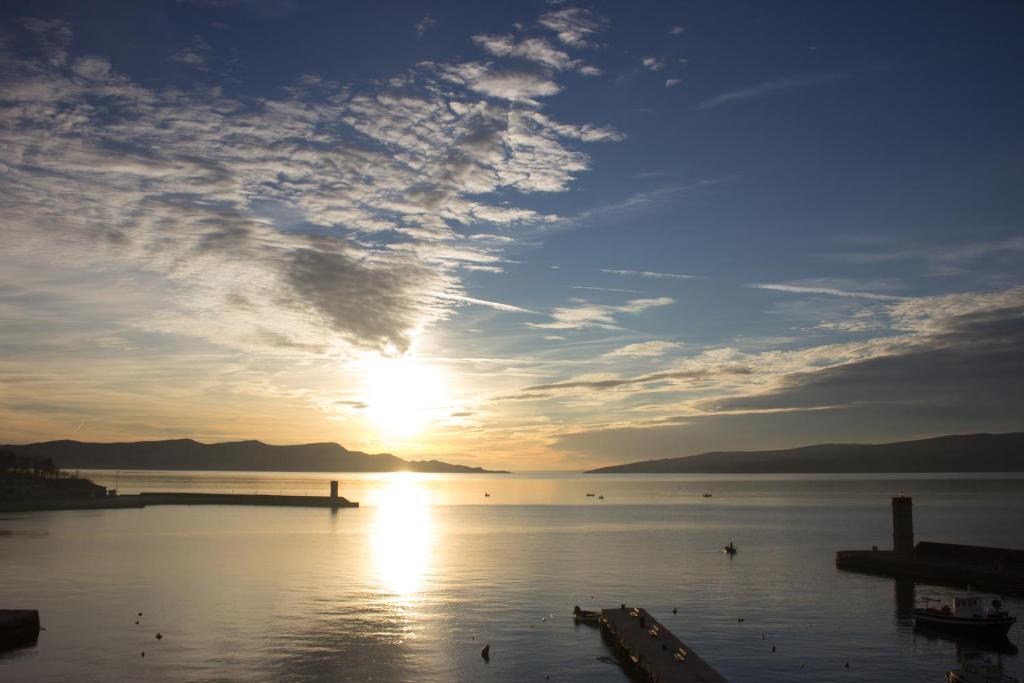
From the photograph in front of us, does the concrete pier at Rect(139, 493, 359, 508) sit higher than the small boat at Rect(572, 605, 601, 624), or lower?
lower

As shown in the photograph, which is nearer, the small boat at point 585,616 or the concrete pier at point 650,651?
the concrete pier at point 650,651

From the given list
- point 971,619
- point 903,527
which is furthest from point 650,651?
point 903,527

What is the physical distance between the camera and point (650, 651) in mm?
43719

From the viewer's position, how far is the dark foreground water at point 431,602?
44.8 metres

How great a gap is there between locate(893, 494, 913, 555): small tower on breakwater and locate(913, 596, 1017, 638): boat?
30621mm

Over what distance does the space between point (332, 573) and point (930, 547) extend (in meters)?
63.6

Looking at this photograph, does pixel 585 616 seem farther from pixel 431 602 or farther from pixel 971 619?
pixel 971 619

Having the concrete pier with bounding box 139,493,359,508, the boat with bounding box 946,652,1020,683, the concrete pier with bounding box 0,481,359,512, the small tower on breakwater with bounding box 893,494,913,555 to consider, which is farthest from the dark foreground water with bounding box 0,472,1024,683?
the concrete pier with bounding box 139,493,359,508

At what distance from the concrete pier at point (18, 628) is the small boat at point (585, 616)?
3432 centimetres

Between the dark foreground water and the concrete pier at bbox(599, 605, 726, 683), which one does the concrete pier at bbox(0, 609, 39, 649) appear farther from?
the concrete pier at bbox(599, 605, 726, 683)

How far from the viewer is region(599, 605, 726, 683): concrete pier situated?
128ft

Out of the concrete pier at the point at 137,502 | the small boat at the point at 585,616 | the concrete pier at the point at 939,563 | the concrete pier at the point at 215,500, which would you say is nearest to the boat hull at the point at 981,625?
the concrete pier at the point at 939,563

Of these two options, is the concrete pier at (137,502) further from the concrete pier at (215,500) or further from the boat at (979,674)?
the boat at (979,674)

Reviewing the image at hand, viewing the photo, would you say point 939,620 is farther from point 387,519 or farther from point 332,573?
point 387,519
